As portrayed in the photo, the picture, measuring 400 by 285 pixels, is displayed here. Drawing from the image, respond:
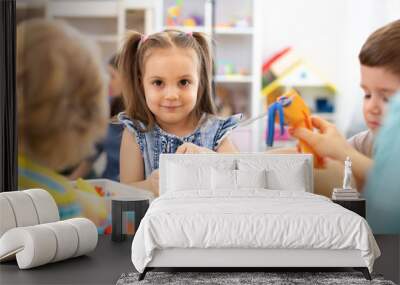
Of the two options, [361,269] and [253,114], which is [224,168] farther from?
[361,269]

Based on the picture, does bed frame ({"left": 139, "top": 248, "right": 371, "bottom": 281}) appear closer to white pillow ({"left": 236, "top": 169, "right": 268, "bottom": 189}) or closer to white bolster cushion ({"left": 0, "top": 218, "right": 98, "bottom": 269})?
white bolster cushion ({"left": 0, "top": 218, "right": 98, "bottom": 269})

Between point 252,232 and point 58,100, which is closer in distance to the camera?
point 252,232

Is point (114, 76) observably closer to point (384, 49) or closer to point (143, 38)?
point (143, 38)

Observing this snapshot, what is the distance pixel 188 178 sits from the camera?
6.57 m

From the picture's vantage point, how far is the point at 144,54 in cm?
703

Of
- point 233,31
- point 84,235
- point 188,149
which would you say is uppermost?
Result: point 233,31

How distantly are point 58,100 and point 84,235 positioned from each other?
6.19ft

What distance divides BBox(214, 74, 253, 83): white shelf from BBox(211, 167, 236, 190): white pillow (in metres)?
1.09

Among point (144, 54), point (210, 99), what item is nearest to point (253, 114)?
point (210, 99)

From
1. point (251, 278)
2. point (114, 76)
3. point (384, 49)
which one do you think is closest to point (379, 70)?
point (384, 49)

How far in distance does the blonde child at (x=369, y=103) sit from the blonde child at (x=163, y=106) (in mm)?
890

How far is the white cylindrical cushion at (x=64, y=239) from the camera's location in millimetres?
5484

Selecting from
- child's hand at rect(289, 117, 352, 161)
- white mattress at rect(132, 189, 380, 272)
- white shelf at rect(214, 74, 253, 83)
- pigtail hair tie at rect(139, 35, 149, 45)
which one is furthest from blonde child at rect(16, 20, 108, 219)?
white mattress at rect(132, 189, 380, 272)

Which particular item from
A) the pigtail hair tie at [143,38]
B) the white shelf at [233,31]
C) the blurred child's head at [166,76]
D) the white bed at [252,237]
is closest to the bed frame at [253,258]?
the white bed at [252,237]
